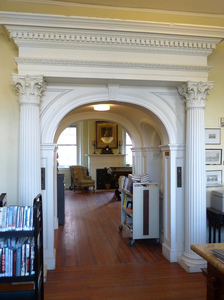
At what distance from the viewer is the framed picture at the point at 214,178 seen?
441cm

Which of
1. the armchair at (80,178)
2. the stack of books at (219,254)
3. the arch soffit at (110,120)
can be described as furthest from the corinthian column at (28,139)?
the armchair at (80,178)

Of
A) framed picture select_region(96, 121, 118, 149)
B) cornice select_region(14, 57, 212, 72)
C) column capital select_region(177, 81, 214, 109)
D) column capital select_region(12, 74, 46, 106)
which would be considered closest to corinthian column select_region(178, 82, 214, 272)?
column capital select_region(177, 81, 214, 109)

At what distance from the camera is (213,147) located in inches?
174

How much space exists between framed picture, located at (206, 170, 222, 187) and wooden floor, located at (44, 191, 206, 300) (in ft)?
4.51

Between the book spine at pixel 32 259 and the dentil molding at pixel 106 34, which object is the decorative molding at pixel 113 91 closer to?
the dentil molding at pixel 106 34

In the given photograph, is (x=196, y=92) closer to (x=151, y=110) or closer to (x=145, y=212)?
(x=151, y=110)

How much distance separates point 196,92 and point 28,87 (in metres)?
2.33

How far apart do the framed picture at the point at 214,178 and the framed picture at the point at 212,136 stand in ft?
1.56

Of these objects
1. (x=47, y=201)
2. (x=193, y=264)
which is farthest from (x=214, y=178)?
(x=47, y=201)

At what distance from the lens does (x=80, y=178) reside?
12055 mm

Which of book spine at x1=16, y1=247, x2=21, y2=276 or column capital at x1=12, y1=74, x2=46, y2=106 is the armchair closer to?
column capital at x1=12, y1=74, x2=46, y2=106

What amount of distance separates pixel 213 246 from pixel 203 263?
2098 mm

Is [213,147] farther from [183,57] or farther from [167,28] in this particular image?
[167,28]

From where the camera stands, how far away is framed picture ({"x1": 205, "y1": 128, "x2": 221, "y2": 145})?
14.3 feet
